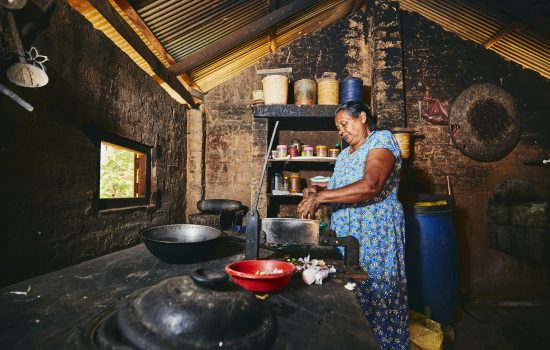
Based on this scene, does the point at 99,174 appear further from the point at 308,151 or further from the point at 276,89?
the point at 308,151

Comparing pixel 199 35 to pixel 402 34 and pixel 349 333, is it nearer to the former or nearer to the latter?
pixel 402 34

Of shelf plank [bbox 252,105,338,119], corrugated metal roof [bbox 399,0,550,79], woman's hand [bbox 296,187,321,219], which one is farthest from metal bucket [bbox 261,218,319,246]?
corrugated metal roof [bbox 399,0,550,79]

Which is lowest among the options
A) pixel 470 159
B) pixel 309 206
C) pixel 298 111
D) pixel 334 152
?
pixel 309 206

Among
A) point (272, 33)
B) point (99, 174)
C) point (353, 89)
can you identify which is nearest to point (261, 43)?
point (272, 33)

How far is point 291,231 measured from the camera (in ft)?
5.53

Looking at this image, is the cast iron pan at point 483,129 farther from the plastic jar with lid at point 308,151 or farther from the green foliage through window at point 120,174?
the green foliage through window at point 120,174

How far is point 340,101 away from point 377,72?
31.0 inches

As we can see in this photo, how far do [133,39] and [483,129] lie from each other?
5.31 m

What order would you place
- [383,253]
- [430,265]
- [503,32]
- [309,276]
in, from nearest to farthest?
[309,276], [383,253], [430,265], [503,32]

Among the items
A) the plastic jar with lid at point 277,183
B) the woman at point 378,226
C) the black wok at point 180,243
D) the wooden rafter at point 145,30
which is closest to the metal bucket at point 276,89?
the plastic jar with lid at point 277,183

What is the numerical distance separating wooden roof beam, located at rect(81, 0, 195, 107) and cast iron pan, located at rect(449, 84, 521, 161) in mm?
4512

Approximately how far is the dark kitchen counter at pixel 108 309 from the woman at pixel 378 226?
72 cm

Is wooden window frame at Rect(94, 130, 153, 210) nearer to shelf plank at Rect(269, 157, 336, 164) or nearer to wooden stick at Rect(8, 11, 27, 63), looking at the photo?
wooden stick at Rect(8, 11, 27, 63)

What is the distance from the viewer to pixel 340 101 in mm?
4395
